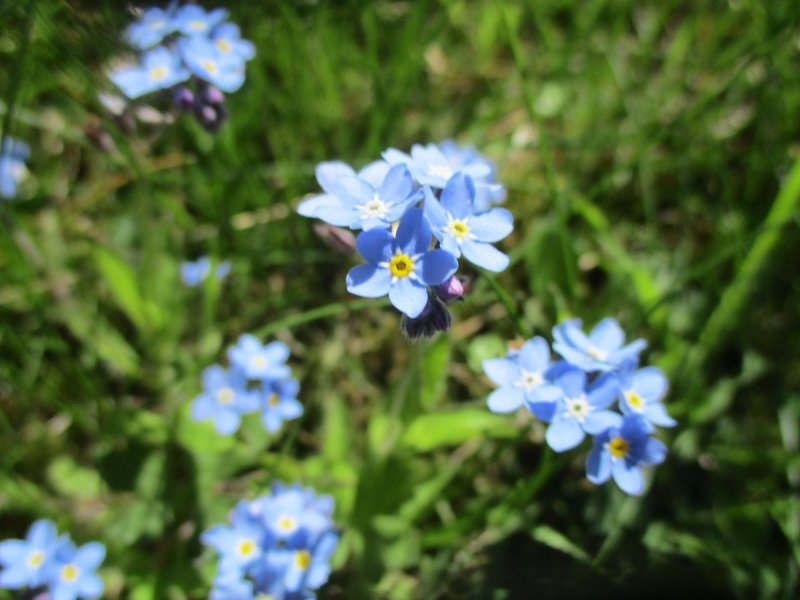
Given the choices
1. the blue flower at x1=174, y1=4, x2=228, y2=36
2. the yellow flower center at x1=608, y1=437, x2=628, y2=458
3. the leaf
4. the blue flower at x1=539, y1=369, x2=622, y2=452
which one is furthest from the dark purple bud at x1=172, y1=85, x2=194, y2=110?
the yellow flower center at x1=608, y1=437, x2=628, y2=458

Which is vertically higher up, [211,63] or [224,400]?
[211,63]

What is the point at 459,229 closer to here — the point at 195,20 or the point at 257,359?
the point at 257,359

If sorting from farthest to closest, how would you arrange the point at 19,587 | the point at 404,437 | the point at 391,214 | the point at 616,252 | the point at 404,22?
1. the point at 404,22
2. the point at 616,252
3. the point at 404,437
4. the point at 19,587
5. the point at 391,214

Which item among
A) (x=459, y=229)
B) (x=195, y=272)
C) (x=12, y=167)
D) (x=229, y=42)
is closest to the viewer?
(x=459, y=229)

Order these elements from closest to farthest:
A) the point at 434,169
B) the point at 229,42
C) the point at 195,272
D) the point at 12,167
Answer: the point at 434,169
the point at 229,42
the point at 195,272
the point at 12,167

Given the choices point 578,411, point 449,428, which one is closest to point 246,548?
point 449,428

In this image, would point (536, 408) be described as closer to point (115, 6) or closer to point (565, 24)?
point (115, 6)

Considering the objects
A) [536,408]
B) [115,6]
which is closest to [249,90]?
[115,6]
